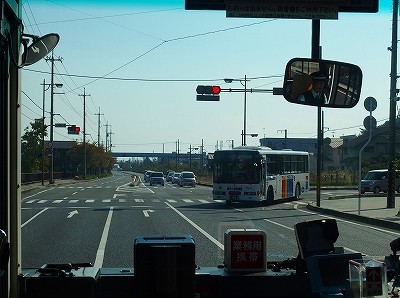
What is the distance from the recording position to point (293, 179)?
38.1 meters

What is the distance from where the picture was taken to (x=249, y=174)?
33.2 metres

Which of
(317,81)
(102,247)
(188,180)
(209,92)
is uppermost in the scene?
(209,92)

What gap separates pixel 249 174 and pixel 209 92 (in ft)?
81.2

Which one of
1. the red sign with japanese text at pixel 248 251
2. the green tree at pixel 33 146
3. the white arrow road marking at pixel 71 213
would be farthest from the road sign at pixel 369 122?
the green tree at pixel 33 146

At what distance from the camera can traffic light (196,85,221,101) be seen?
851cm

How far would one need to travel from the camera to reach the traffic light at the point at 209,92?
27.9 ft

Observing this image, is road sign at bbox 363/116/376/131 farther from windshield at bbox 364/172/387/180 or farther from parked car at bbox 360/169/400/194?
windshield at bbox 364/172/387/180

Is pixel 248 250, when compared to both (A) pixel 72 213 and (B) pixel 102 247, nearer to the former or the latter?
(B) pixel 102 247

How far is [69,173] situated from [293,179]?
254ft

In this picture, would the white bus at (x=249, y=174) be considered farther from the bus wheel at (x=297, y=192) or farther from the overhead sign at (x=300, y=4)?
the overhead sign at (x=300, y=4)

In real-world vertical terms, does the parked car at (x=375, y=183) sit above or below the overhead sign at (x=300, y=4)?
below

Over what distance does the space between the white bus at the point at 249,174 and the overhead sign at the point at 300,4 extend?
28.0 metres

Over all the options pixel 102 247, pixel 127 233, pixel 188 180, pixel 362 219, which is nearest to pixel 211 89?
pixel 102 247

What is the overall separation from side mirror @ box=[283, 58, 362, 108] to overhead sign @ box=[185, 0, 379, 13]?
A: 42 cm
